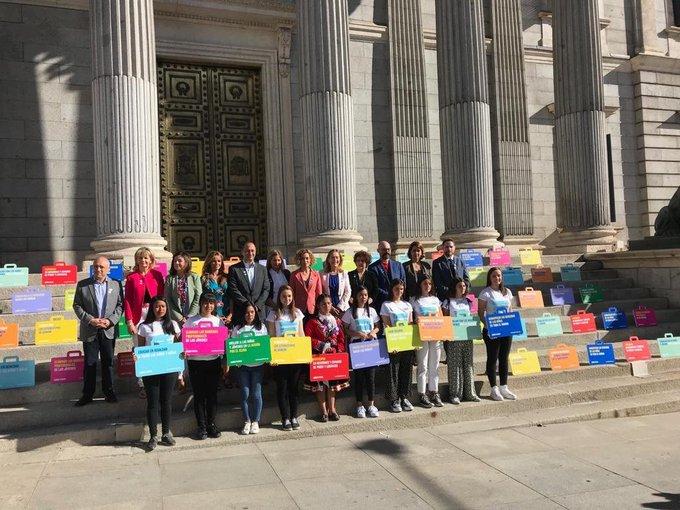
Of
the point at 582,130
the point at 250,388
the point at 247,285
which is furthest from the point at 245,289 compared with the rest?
the point at 582,130

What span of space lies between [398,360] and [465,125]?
8.07 m

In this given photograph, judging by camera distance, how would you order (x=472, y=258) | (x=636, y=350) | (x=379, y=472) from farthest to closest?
(x=472, y=258) < (x=636, y=350) < (x=379, y=472)

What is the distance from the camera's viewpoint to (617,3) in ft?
68.4

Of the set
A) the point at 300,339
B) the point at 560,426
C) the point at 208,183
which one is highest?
the point at 208,183

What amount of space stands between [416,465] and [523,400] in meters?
2.73

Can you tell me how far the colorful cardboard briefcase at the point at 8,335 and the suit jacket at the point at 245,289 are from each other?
3.23 meters

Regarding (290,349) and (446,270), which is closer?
(290,349)

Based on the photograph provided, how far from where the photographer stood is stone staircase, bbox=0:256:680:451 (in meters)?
6.98

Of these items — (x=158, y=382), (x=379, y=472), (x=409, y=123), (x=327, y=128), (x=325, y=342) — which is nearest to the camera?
(x=379, y=472)

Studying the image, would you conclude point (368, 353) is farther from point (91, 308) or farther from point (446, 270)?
point (91, 308)

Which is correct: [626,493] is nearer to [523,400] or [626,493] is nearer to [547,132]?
[523,400]

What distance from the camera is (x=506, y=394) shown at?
8.34 meters

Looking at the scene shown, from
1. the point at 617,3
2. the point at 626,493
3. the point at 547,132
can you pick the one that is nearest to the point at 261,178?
the point at 547,132

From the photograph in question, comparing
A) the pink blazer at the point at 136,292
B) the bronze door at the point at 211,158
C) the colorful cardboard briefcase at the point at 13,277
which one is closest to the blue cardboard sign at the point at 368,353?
the pink blazer at the point at 136,292
